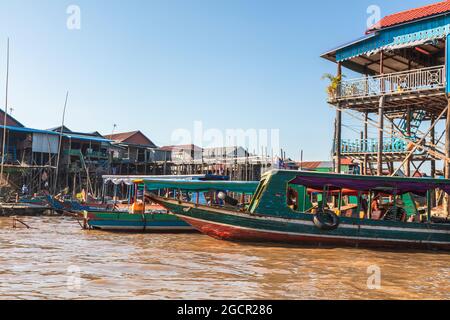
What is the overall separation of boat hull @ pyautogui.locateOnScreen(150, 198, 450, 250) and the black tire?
0.43ft

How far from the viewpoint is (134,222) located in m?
15.7

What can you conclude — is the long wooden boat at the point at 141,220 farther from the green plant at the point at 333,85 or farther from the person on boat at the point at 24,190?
the person on boat at the point at 24,190

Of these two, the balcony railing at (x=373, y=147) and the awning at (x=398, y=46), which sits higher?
the awning at (x=398, y=46)

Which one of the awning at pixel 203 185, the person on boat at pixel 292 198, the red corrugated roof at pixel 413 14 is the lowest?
the person on boat at pixel 292 198

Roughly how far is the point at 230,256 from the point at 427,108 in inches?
474

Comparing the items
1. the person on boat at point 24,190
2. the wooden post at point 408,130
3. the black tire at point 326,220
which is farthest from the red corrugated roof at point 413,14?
the person on boat at point 24,190

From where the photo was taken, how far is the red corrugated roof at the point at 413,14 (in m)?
15.7

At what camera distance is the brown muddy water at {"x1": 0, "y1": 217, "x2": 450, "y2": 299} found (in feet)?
21.7

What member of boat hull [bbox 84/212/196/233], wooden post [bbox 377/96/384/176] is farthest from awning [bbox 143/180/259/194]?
wooden post [bbox 377/96/384/176]

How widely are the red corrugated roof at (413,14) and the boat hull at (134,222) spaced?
35.0 ft

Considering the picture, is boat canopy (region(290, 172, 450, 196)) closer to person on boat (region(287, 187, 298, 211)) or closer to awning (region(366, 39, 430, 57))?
person on boat (region(287, 187, 298, 211))

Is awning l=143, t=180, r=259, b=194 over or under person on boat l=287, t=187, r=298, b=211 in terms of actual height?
over

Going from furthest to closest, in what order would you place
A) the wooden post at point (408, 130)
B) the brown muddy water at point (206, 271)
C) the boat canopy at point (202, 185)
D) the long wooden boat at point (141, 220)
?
the wooden post at point (408, 130)
the long wooden boat at point (141, 220)
the boat canopy at point (202, 185)
the brown muddy water at point (206, 271)

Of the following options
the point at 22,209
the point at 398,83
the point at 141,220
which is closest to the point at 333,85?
the point at 398,83
